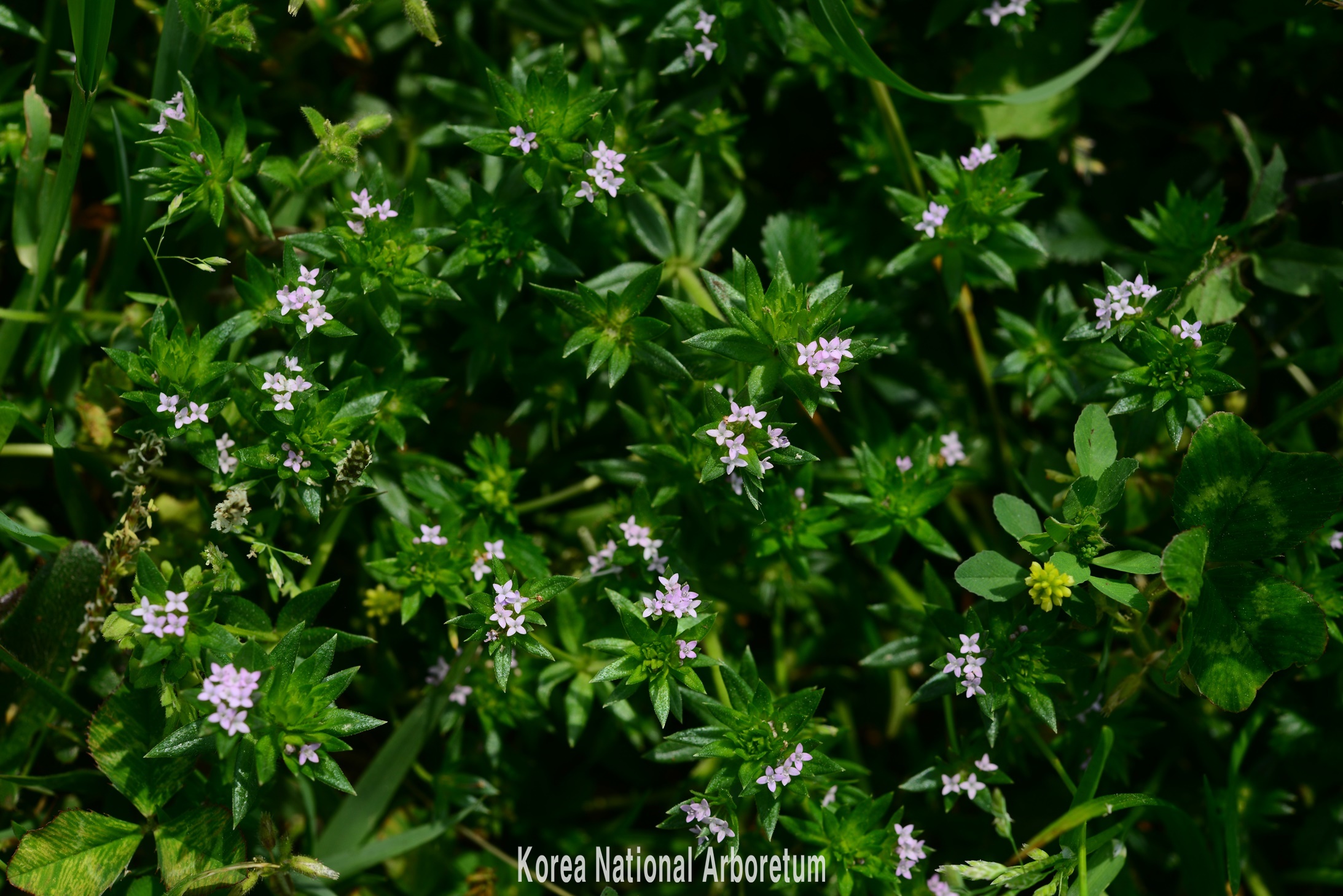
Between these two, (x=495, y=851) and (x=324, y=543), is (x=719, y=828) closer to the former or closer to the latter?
(x=495, y=851)

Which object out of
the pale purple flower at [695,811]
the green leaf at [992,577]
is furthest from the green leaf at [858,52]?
the pale purple flower at [695,811]

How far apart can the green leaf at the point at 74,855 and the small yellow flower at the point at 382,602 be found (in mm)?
1155

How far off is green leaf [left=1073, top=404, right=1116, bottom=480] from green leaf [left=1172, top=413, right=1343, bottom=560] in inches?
12.0

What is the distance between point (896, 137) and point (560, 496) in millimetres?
2210

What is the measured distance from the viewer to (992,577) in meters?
3.68

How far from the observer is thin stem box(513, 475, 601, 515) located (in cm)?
434

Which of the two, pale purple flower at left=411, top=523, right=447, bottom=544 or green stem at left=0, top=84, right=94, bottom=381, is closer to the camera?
green stem at left=0, top=84, right=94, bottom=381

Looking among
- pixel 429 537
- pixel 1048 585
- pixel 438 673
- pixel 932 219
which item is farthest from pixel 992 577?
pixel 438 673

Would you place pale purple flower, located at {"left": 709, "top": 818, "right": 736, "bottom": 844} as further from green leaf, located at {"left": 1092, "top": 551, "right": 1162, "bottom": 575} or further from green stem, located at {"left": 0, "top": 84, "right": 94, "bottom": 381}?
green stem, located at {"left": 0, "top": 84, "right": 94, "bottom": 381}

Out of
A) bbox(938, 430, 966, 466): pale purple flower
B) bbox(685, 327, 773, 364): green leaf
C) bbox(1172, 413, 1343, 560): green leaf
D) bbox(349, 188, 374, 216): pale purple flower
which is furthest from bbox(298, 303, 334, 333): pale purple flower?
bbox(1172, 413, 1343, 560): green leaf

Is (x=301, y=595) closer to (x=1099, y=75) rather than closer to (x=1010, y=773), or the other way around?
(x=1010, y=773)

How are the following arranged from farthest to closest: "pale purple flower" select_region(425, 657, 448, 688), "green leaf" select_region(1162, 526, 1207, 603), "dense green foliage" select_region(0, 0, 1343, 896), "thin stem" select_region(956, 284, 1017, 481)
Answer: "thin stem" select_region(956, 284, 1017, 481), "pale purple flower" select_region(425, 657, 448, 688), "dense green foliage" select_region(0, 0, 1343, 896), "green leaf" select_region(1162, 526, 1207, 603)

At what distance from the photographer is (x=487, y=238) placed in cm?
405

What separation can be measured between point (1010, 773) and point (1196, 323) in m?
2.22
